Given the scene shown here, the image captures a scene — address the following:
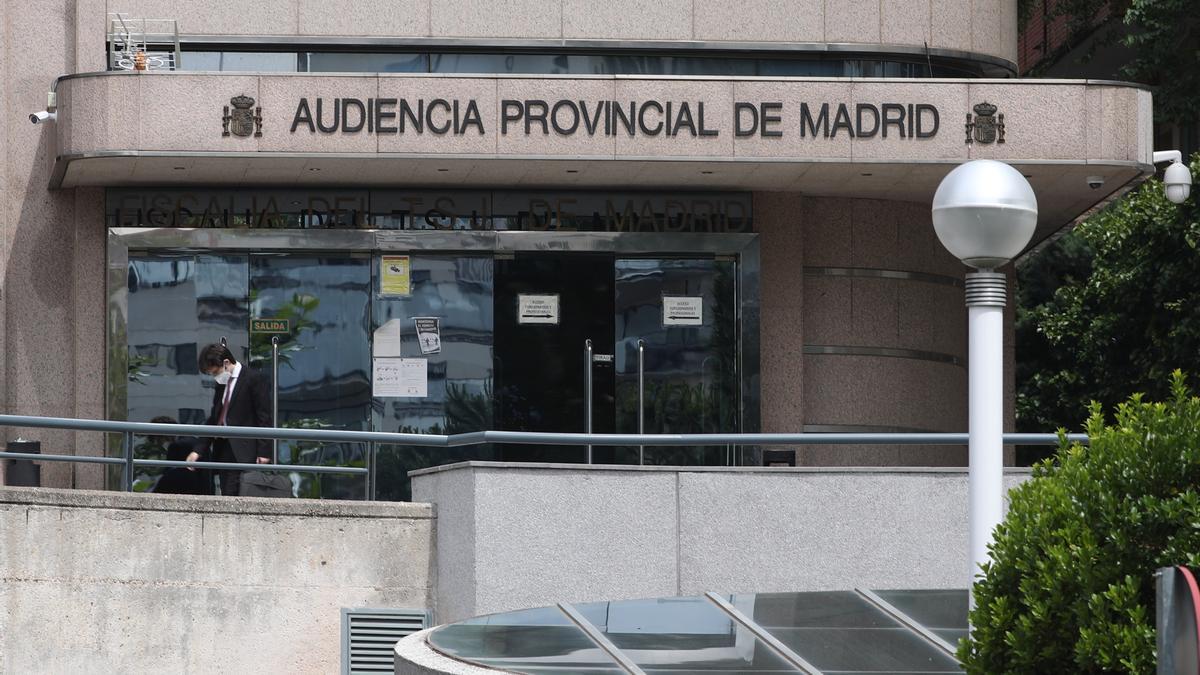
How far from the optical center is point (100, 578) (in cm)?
1157

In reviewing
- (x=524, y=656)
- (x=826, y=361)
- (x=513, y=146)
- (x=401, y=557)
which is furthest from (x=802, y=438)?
(x=826, y=361)

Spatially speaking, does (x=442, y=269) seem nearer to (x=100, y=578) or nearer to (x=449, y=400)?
(x=449, y=400)

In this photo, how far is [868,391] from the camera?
18562 millimetres

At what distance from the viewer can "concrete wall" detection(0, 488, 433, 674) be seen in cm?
1146

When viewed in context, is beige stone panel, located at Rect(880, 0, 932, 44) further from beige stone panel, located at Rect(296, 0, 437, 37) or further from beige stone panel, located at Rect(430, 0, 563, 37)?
beige stone panel, located at Rect(296, 0, 437, 37)

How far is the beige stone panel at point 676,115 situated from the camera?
16594 mm

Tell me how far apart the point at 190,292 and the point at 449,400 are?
2588 millimetres

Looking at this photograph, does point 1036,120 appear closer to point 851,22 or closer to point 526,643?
point 851,22

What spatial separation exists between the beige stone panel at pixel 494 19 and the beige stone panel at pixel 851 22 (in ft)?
8.55

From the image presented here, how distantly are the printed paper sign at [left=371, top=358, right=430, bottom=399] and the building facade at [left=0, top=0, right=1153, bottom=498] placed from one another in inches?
1.0

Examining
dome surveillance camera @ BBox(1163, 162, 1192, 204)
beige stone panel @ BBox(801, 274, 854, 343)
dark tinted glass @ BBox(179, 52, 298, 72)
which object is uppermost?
dark tinted glass @ BBox(179, 52, 298, 72)

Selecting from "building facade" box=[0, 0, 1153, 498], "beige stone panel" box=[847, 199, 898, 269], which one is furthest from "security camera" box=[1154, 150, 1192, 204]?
"beige stone panel" box=[847, 199, 898, 269]

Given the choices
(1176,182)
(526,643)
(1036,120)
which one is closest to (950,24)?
(1036,120)

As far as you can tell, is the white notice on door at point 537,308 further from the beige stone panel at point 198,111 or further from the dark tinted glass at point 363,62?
the beige stone panel at point 198,111
